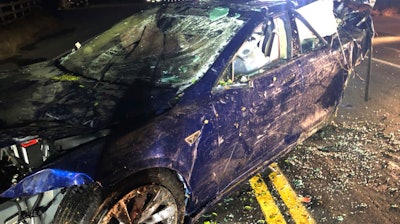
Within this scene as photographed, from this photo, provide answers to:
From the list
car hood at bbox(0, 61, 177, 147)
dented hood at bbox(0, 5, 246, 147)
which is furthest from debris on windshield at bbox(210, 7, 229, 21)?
car hood at bbox(0, 61, 177, 147)

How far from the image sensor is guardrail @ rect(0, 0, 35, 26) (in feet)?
33.2

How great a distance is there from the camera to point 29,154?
7.50 ft

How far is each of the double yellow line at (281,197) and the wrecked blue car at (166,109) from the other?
34cm

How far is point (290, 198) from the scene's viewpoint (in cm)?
A: 336

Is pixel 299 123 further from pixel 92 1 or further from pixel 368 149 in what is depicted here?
pixel 92 1

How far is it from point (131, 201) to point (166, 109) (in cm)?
64

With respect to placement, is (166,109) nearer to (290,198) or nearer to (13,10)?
(290,198)

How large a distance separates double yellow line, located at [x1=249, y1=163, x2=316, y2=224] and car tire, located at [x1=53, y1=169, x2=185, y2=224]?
93 cm

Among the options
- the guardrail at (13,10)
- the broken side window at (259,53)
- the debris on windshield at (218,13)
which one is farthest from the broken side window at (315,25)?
the guardrail at (13,10)

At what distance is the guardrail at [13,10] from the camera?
398 inches

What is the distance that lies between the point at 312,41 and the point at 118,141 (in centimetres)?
252

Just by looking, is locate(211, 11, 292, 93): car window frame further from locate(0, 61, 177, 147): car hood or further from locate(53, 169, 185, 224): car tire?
locate(53, 169, 185, 224): car tire

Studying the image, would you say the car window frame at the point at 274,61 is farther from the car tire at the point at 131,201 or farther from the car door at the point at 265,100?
the car tire at the point at 131,201

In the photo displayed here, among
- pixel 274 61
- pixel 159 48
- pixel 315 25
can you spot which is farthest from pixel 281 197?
pixel 315 25
